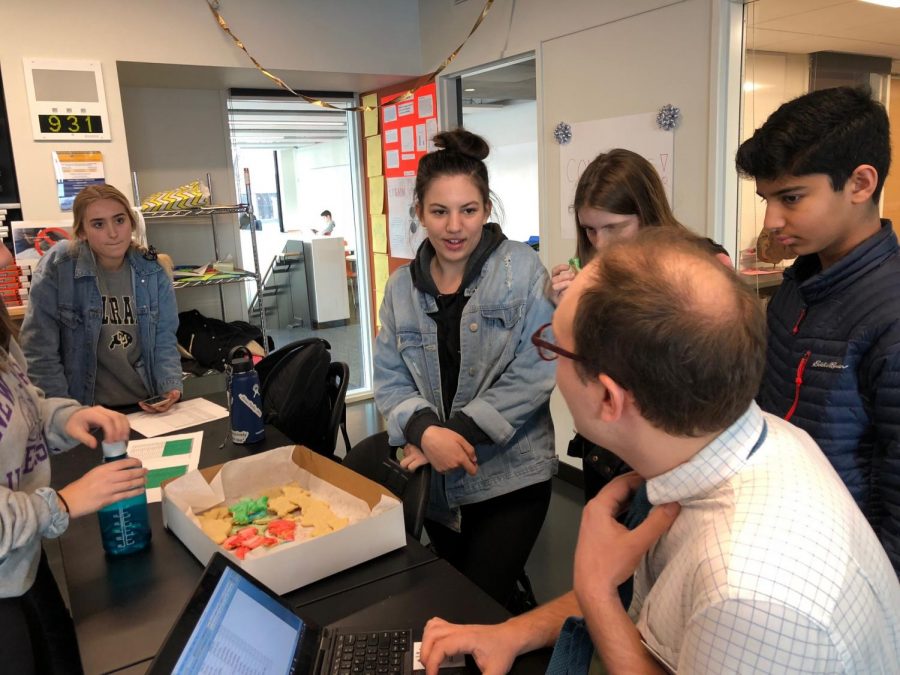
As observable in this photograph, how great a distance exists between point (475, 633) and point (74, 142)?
3195 mm

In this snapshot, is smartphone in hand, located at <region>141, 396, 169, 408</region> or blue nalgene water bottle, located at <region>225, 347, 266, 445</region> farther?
smartphone in hand, located at <region>141, 396, 169, 408</region>

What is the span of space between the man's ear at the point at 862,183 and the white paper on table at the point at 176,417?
1.79m

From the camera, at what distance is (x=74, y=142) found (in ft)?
10.3

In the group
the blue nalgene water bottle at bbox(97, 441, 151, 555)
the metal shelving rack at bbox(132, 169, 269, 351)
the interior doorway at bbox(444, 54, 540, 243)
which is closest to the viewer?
the blue nalgene water bottle at bbox(97, 441, 151, 555)

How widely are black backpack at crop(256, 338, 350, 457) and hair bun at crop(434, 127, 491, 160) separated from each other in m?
0.99

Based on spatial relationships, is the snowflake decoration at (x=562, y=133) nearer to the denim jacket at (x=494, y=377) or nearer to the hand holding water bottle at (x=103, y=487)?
the denim jacket at (x=494, y=377)

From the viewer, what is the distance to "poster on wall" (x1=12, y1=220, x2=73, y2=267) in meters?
3.03

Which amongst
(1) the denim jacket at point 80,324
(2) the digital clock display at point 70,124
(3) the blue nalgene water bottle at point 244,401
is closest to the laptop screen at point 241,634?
(3) the blue nalgene water bottle at point 244,401

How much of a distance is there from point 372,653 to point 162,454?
3.52 feet

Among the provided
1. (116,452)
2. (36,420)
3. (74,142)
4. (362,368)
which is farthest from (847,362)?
(362,368)

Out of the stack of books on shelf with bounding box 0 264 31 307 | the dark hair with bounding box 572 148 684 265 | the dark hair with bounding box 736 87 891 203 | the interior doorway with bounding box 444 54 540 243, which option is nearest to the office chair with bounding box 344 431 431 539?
the dark hair with bounding box 572 148 684 265

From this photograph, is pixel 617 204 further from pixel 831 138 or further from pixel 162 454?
pixel 162 454

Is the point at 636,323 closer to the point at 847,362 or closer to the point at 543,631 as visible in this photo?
the point at 543,631

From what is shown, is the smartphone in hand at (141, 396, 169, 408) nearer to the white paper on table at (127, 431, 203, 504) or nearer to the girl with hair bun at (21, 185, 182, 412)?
the girl with hair bun at (21, 185, 182, 412)
